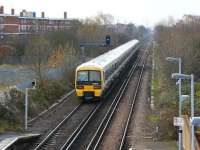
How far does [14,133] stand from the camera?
2283 centimetres

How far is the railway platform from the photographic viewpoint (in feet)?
63.5

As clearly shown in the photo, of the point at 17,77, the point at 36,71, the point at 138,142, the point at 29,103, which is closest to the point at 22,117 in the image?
the point at 29,103

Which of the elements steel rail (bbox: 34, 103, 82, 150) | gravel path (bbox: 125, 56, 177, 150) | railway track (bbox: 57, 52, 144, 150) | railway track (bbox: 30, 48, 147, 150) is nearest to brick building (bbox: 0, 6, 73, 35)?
railway track (bbox: 30, 48, 147, 150)

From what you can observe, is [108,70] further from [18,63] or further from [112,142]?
[18,63]

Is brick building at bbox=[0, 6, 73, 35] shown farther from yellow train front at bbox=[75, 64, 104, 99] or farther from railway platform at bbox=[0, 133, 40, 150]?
railway platform at bbox=[0, 133, 40, 150]

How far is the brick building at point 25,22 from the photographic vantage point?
340 ft

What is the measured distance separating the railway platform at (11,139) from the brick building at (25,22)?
6761cm

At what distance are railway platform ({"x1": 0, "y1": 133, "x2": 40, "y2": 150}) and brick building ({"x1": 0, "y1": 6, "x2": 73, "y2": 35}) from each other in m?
67.6

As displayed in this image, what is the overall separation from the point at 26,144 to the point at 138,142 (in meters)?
4.66

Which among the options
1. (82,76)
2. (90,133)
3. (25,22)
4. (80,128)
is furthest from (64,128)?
(25,22)

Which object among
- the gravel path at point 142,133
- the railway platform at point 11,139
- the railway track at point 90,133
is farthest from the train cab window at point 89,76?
the railway platform at point 11,139

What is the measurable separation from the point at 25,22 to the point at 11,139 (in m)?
96.5

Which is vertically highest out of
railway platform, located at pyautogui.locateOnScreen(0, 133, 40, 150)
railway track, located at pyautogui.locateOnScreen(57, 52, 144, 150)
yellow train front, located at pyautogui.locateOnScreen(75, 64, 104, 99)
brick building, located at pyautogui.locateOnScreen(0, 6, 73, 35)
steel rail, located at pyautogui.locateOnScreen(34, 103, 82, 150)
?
brick building, located at pyautogui.locateOnScreen(0, 6, 73, 35)

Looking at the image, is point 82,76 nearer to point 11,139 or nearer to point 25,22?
point 11,139
